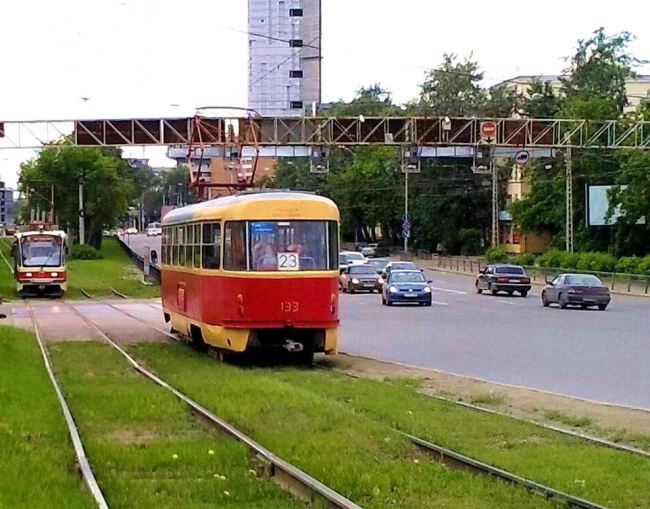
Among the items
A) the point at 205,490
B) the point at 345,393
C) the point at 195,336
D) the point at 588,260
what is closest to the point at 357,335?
the point at 195,336

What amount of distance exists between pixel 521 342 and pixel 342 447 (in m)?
16.7

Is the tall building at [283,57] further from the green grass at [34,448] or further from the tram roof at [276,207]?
the green grass at [34,448]

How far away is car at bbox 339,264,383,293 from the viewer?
5909 cm

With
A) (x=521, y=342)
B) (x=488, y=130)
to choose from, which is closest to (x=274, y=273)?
(x=521, y=342)

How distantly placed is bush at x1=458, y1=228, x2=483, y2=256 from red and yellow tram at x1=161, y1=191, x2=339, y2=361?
273ft

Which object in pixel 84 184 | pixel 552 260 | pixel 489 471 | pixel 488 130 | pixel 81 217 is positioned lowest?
pixel 489 471

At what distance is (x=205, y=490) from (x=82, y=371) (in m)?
11.1

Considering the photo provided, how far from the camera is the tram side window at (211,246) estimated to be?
73.3 ft

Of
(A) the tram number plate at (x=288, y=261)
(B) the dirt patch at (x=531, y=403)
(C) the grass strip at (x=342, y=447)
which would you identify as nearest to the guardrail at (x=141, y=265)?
(A) the tram number plate at (x=288, y=261)

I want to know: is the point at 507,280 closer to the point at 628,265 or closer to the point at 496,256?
→ the point at 628,265

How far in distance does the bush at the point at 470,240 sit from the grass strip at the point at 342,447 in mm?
86456

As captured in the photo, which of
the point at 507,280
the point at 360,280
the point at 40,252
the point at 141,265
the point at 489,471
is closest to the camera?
the point at 489,471

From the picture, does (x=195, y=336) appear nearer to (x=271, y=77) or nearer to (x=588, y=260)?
(x=588, y=260)

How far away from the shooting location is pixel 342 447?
464 inches
